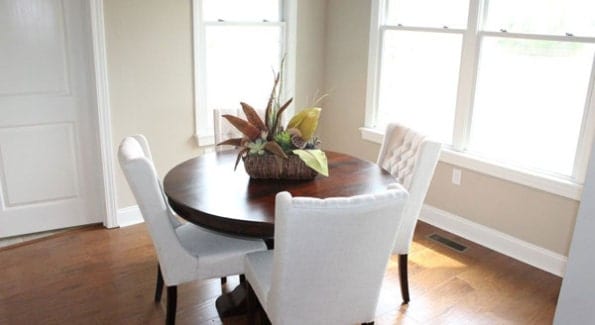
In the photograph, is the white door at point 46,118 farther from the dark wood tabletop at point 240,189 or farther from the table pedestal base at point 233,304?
the table pedestal base at point 233,304

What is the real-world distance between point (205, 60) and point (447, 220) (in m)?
2.16

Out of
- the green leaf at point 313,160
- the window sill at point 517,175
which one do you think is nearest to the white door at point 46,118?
the green leaf at point 313,160

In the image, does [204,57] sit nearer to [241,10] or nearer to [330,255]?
[241,10]

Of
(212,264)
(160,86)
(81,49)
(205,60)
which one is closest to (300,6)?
(205,60)

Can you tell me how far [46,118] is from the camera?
3291 mm

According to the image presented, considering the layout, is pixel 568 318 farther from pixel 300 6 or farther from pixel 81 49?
pixel 300 6

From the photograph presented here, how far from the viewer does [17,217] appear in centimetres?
339

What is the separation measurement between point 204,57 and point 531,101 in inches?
89.8

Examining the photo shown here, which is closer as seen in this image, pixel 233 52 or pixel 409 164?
pixel 409 164

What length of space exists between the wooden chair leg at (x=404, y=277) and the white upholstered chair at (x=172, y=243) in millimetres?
782

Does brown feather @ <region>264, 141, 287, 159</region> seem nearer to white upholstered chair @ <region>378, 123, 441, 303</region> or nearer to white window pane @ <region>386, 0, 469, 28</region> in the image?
white upholstered chair @ <region>378, 123, 441, 303</region>

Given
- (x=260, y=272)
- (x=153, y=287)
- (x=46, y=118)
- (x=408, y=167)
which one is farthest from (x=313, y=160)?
(x=46, y=118)

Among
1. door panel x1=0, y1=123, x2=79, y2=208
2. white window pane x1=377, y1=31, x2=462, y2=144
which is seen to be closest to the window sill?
white window pane x1=377, y1=31, x2=462, y2=144

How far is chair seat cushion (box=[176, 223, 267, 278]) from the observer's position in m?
2.20
